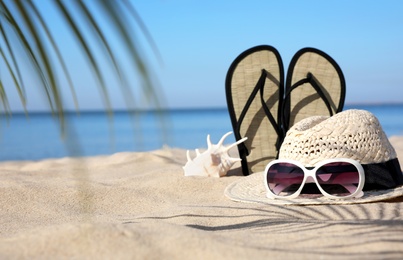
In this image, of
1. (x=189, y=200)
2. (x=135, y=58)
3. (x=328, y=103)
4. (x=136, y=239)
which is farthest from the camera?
(x=328, y=103)

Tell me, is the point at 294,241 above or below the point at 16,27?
below

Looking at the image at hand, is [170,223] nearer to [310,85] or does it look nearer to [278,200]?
[278,200]

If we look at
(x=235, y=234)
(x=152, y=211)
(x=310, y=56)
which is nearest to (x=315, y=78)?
(x=310, y=56)

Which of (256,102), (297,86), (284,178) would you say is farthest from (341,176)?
(256,102)

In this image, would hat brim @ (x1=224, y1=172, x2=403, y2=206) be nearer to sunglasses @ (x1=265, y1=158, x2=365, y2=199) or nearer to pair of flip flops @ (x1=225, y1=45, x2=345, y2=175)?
sunglasses @ (x1=265, y1=158, x2=365, y2=199)

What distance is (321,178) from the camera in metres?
2.60

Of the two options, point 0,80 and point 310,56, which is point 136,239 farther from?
point 310,56

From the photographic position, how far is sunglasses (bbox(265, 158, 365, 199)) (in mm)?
2566

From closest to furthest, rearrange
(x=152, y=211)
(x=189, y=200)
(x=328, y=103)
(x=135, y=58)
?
(x=135, y=58) → (x=152, y=211) → (x=189, y=200) → (x=328, y=103)

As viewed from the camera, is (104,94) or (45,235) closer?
(104,94)

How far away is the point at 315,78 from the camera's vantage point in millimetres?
3854

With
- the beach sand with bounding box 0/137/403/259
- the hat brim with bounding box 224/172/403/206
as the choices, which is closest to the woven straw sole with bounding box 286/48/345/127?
the beach sand with bounding box 0/137/403/259

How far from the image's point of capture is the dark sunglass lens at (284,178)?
104 inches

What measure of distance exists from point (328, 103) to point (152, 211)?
158 cm
